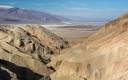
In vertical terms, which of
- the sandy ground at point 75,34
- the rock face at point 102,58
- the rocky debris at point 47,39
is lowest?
the sandy ground at point 75,34

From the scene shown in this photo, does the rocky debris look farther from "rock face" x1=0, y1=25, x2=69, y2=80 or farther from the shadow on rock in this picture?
the shadow on rock

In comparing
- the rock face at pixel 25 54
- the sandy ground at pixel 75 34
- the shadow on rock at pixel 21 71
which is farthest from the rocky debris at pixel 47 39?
the sandy ground at pixel 75 34

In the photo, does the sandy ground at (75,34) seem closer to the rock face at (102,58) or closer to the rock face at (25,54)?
the rock face at (25,54)

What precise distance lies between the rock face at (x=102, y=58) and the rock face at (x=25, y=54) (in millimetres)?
2432

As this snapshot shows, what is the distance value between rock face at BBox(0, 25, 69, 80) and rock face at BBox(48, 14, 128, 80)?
7.98ft

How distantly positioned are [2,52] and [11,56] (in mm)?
724

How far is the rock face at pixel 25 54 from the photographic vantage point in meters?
24.5

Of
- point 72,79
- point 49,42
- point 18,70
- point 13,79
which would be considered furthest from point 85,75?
point 49,42

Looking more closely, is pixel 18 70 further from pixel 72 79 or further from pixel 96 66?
pixel 96 66

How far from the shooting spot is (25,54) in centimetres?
2767

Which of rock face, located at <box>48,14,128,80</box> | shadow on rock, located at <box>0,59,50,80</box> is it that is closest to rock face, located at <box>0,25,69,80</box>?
shadow on rock, located at <box>0,59,50,80</box>

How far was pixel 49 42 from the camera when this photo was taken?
125 feet

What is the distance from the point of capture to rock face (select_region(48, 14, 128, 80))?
15.0 meters

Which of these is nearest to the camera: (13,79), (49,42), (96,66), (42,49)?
(96,66)
